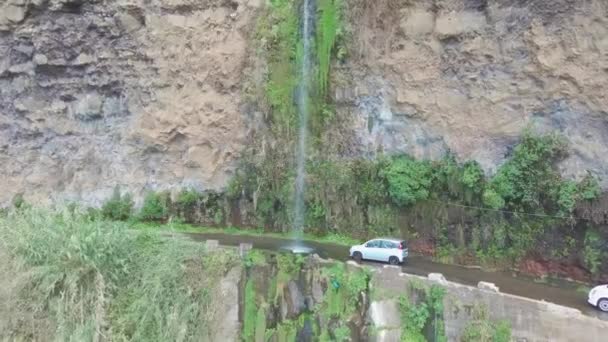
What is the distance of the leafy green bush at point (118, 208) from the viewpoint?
2217 centimetres

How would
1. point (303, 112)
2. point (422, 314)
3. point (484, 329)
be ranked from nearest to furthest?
point (484, 329), point (422, 314), point (303, 112)

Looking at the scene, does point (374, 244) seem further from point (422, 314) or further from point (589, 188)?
point (589, 188)

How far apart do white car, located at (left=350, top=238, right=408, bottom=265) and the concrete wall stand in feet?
9.86

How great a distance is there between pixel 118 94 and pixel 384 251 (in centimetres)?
1319

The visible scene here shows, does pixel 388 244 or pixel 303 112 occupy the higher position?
pixel 303 112

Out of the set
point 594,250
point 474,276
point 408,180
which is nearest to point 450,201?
point 408,180

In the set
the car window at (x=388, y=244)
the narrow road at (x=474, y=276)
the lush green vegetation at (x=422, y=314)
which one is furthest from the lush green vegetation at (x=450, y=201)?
the lush green vegetation at (x=422, y=314)

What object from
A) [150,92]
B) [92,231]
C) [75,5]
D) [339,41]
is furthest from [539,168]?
[75,5]

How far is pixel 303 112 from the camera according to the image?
21094 mm

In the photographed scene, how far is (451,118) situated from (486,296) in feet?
25.5

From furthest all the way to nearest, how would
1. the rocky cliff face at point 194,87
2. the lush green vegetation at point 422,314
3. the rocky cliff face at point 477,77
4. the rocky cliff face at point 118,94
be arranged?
the rocky cliff face at point 118,94 → the rocky cliff face at point 194,87 → the rocky cliff face at point 477,77 → the lush green vegetation at point 422,314

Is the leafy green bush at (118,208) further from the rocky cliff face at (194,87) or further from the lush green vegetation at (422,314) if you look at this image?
the lush green vegetation at (422,314)

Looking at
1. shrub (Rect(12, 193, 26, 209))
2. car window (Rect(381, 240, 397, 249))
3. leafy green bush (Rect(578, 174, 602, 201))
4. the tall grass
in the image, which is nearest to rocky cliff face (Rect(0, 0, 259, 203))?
shrub (Rect(12, 193, 26, 209))

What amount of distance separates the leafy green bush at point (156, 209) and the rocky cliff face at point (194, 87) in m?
0.61
